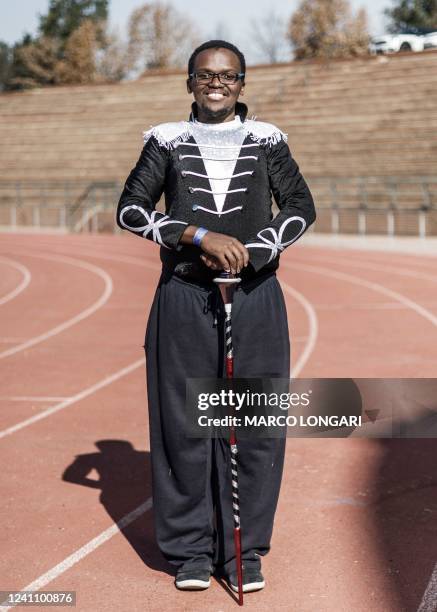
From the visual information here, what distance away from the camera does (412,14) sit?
222 feet

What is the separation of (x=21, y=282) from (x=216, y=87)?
45.1 feet

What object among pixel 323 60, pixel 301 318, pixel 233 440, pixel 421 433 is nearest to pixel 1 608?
pixel 233 440

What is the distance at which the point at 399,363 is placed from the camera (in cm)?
934

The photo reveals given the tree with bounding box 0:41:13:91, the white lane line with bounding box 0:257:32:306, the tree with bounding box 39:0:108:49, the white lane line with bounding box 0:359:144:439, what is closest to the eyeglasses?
the white lane line with bounding box 0:359:144:439

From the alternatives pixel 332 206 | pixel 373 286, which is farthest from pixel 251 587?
pixel 332 206

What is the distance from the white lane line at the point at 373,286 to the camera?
13049 millimetres

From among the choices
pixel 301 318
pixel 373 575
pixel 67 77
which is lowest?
pixel 67 77

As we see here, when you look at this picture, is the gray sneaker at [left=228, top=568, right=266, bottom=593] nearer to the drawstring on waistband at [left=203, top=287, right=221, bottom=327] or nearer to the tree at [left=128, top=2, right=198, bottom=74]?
the drawstring on waistband at [left=203, top=287, right=221, bottom=327]

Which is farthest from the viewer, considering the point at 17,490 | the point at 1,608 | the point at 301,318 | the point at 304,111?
the point at 304,111

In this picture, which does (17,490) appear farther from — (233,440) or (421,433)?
(421,433)

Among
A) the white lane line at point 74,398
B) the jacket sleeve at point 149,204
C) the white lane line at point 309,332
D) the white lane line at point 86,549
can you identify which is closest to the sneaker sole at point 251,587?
the white lane line at point 86,549

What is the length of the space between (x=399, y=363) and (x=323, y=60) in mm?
34669

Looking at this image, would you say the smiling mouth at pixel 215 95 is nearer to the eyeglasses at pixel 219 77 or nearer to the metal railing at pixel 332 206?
the eyeglasses at pixel 219 77

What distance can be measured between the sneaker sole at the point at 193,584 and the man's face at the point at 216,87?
66.3 inches
